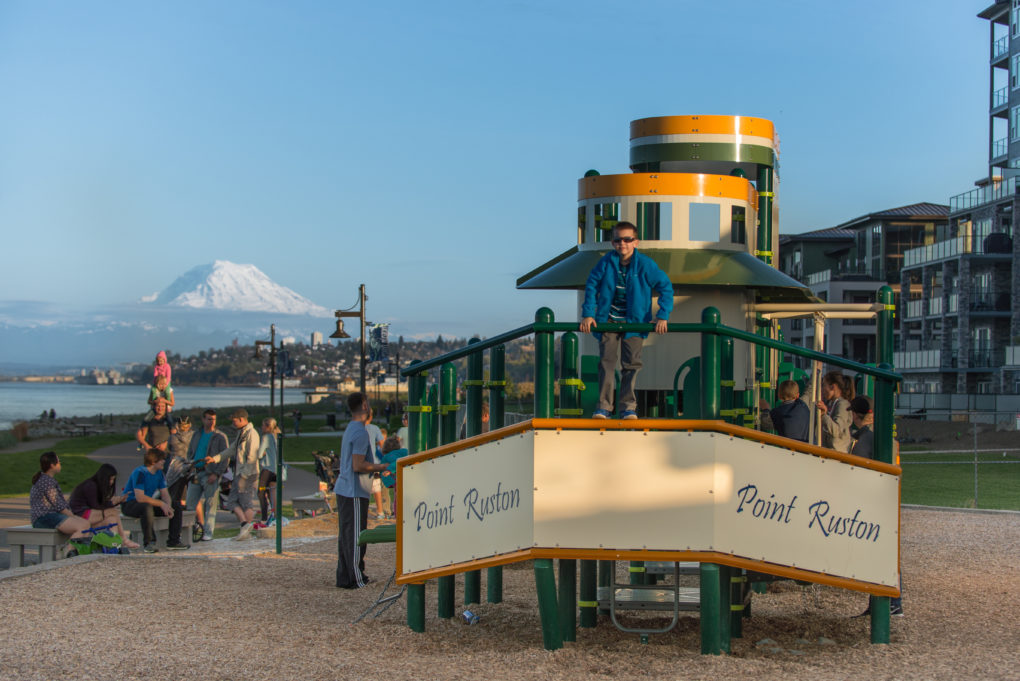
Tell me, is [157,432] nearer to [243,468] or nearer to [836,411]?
[243,468]

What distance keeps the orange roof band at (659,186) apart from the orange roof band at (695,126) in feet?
5.90

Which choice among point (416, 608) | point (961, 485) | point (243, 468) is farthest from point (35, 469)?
point (416, 608)

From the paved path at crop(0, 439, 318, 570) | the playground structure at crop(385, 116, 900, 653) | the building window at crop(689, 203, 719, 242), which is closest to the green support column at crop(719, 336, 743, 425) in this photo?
the playground structure at crop(385, 116, 900, 653)

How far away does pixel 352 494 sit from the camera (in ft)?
37.9

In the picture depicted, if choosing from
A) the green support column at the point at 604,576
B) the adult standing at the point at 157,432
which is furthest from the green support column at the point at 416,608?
the adult standing at the point at 157,432

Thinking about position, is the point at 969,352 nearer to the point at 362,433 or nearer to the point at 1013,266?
the point at 1013,266

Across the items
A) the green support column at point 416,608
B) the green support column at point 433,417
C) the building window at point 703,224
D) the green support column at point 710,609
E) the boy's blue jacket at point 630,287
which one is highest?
the building window at point 703,224

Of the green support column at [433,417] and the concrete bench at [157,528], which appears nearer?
the green support column at [433,417]

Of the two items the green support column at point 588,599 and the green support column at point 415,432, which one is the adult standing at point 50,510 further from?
the green support column at point 588,599

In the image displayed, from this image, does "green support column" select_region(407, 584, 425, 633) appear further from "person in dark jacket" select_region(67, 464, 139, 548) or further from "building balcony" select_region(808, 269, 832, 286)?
"building balcony" select_region(808, 269, 832, 286)

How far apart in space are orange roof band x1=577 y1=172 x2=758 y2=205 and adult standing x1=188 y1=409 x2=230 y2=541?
7.11 m

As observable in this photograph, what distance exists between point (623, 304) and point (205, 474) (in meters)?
9.41

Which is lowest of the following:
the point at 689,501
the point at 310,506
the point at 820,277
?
the point at 310,506

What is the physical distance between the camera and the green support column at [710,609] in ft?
25.5
